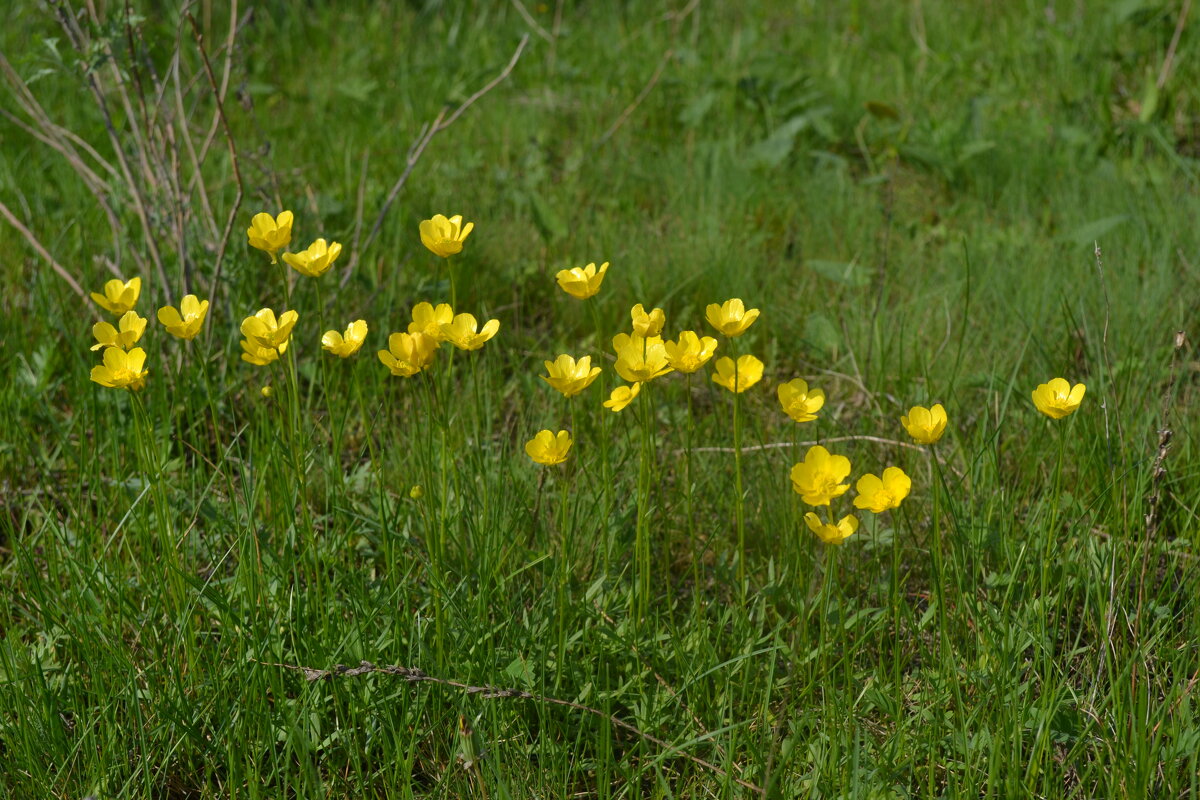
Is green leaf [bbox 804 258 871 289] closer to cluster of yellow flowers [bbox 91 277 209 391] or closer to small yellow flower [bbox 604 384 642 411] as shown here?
small yellow flower [bbox 604 384 642 411]

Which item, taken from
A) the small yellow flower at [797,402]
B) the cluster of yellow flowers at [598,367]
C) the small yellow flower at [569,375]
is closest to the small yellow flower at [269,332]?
the cluster of yellow flowers at [598,367]

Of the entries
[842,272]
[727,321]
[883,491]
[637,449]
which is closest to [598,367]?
[727,321]

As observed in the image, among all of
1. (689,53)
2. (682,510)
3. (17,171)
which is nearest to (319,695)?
(682,510)

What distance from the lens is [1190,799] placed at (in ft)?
4.62

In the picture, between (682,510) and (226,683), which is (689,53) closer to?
(682,510)

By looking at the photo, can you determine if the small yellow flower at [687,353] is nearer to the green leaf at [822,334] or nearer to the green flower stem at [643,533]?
the green flower stem at [643,533]

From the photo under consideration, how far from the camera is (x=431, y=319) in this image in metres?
1.64

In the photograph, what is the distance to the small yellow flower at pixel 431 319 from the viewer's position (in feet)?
5.25

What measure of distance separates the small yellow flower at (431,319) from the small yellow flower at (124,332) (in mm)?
401

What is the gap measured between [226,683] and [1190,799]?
1.27 m

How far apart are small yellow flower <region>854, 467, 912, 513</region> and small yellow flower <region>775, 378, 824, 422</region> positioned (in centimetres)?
15

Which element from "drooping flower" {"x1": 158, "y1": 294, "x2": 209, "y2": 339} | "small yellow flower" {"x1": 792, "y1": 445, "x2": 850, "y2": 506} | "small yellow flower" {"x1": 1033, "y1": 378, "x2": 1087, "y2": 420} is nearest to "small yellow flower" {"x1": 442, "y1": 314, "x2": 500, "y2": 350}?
"drooping flower" {"x1": 158, "y1": 294, "x2": 209, "y2": 339}

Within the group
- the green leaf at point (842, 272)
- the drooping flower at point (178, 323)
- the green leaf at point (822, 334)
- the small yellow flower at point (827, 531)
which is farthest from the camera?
the green leaf at point (842, 272)

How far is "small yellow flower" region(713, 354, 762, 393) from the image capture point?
62.9 inches
